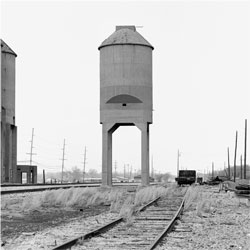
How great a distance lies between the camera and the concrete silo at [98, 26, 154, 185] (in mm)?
45406

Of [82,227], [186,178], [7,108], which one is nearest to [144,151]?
[186,178]

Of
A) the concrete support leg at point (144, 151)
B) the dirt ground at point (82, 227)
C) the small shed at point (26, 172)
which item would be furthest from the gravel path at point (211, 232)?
the small shed at point (26, 172)

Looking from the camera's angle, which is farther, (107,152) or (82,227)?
(107,152)

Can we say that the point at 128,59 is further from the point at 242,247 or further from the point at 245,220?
the point at 242,247

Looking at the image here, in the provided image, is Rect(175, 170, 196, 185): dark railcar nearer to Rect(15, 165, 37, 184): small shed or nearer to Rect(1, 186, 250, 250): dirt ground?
Rect(15, 165, 37, 184): small shed

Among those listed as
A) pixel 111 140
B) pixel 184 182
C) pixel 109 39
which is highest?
pixel 109 39

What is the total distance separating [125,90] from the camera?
45156mm

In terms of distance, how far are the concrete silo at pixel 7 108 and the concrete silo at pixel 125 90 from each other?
14578mm

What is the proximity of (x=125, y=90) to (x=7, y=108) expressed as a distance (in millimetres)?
18039

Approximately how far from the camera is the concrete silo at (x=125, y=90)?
4541cm

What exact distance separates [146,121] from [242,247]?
34.5m

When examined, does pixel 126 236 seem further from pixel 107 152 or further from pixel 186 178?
pixel 186 178

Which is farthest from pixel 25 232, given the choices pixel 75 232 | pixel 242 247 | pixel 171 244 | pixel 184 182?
pixel 184 182

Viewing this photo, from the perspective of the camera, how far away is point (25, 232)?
46.2ft
